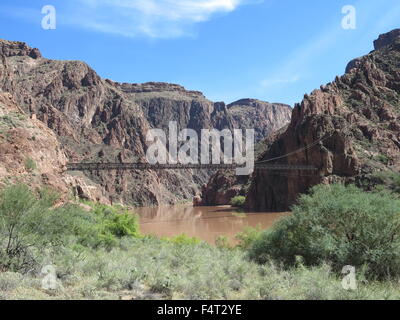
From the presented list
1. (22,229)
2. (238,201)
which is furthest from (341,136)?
(22,229)

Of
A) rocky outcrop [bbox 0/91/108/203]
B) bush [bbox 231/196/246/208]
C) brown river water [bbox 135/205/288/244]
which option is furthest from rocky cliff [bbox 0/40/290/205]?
rocky outcrop [bbox 0/91/108/203]

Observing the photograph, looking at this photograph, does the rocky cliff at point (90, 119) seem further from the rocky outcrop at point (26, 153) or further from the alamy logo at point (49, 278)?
the alamy logo at point (49, 278)

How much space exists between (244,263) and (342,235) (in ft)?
11.7

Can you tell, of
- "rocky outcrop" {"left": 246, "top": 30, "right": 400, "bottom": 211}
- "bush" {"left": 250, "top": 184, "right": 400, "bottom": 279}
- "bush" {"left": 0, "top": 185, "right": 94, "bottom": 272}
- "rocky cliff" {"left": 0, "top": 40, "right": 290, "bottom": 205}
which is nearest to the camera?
"bush" {"left": 0, "top": 185, "right": 94, "bottom": 272}

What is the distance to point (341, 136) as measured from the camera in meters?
53.7

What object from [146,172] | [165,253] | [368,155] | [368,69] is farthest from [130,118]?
[165,253]

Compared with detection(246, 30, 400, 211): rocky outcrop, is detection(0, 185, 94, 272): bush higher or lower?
lower

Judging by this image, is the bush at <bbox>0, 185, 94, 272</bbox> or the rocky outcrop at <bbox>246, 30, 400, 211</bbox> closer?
the bush at <bbox>0, 185, 94, 272</bbox>

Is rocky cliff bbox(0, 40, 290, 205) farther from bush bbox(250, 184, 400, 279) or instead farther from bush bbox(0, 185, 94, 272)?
bush bbox(250, 184, 400, 279)

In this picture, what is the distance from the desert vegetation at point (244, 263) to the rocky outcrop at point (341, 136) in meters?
40.6

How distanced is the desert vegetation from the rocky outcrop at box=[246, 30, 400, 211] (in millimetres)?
40618

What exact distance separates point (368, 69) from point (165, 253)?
67836mm

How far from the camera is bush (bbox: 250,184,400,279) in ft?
36.3

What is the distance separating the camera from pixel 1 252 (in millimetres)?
10430
